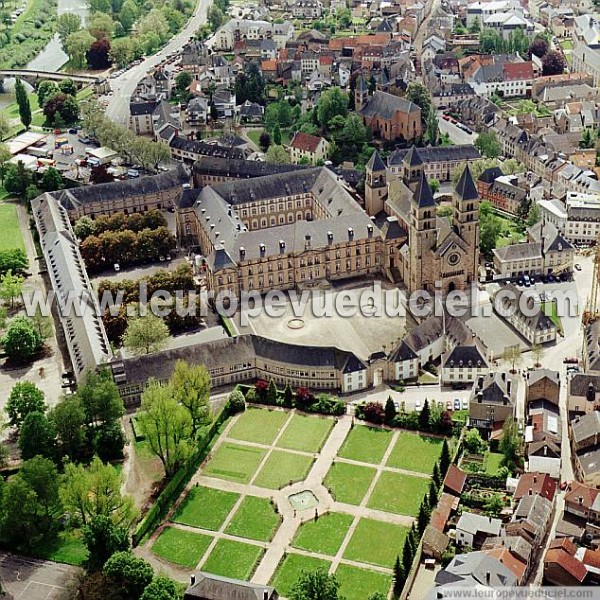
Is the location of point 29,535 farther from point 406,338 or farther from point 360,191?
point 360,191

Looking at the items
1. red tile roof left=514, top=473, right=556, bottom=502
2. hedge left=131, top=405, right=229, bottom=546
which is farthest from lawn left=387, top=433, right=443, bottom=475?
hedge left=131, top=405, right=229, bottom=546

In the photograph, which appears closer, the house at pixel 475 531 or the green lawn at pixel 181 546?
the house at pixel 475 531

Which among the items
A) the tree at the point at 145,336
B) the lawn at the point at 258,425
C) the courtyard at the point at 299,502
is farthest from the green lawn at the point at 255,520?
the tree at the point at 145,336

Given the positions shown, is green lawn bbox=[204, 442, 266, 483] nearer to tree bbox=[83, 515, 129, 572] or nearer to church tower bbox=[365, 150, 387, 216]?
tree bbox=[83, 515, 129, 572]

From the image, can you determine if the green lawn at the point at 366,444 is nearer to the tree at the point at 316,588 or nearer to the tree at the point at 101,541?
the tree at the point at 316,588

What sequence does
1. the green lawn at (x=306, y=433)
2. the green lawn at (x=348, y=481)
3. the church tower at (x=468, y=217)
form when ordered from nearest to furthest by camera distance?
the green lawn at (x=348, y=481) → the green lawn at (x=306, y=433) → the church tower at (x=468, y=217)

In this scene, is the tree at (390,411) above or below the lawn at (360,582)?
above

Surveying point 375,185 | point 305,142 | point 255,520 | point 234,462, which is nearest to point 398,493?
point 255,520
